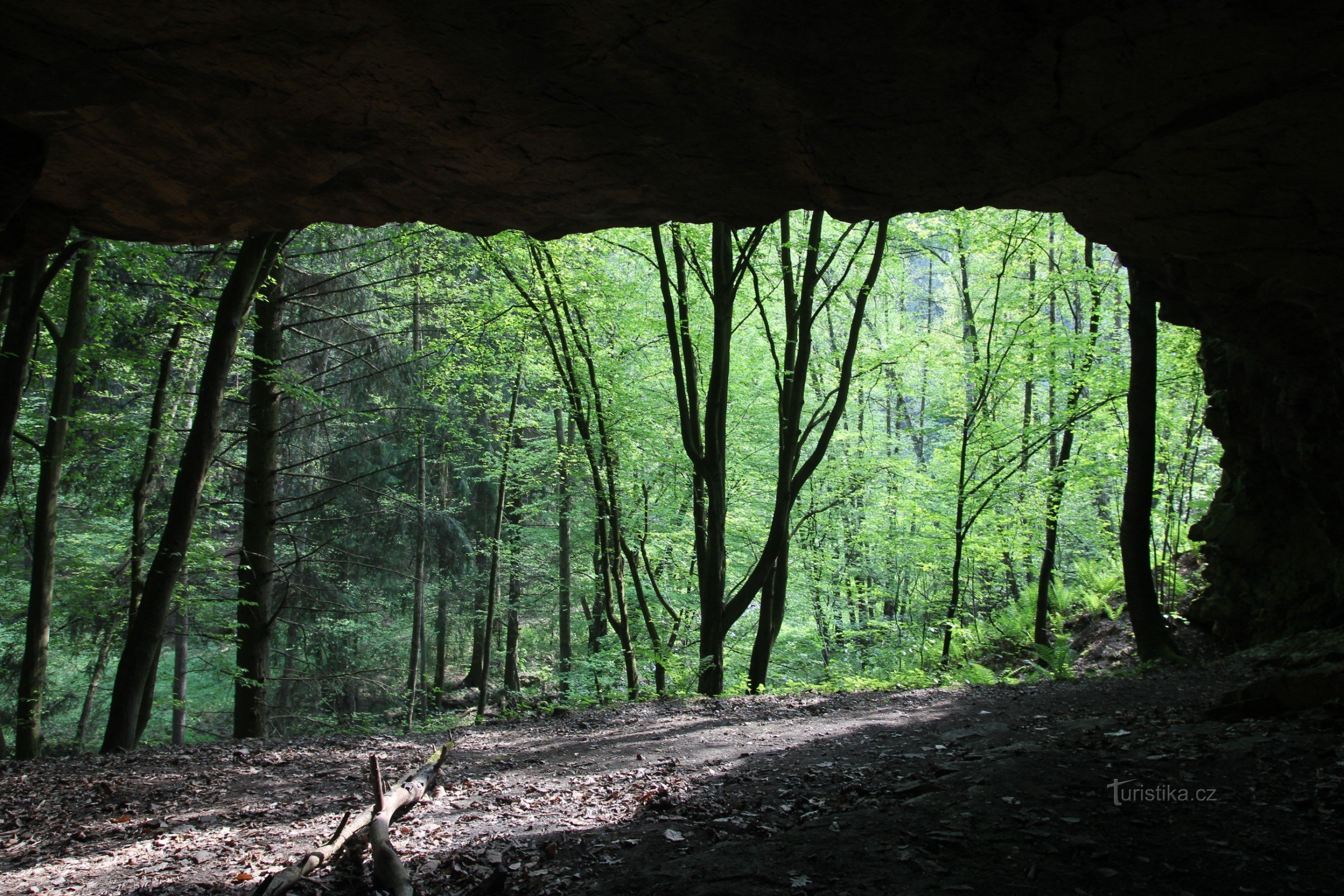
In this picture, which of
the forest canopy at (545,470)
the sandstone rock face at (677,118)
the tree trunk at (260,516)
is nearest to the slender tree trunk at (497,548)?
the forest canopy at (545,470)

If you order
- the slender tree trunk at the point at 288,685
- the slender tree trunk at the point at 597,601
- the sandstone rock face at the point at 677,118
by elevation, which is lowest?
the slender tree trunk at the point at 288,685

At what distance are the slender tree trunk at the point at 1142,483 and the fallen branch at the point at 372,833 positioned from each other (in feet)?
25.0

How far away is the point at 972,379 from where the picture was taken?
47.4 ft

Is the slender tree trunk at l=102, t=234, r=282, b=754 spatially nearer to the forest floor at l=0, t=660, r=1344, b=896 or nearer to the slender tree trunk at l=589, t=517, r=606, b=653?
the forest floor at l=0, t=660, r=1344, b=896

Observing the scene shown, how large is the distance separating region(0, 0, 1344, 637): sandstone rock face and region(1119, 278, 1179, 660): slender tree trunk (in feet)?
10.9

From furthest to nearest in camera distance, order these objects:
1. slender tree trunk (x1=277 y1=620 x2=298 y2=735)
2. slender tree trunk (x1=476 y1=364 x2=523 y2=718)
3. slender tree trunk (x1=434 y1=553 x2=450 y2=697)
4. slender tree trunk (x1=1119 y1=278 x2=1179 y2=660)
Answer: slender tree trunk (x1=434 y1=553 x2=450 y2=697), slender tree trunk (x1=277 y1=620 x2=298 y2=735), slender tree trunk (x1=476 y1=364 x2=523 y2=718), slender tree trunk (x1=1119 y1=278 x2=1179 y2=660)

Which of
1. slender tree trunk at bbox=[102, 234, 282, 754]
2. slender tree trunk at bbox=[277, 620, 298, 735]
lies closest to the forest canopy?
slender tree trunk at bbox=[102, 234, 282, 754]

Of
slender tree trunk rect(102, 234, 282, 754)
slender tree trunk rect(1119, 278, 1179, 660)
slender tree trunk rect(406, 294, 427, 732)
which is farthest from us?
slender tree trunk rect(406, 294, 427, 732)

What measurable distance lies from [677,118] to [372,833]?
3.90 meters

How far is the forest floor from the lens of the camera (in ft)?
9.76

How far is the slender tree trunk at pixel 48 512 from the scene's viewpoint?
788 centimetres

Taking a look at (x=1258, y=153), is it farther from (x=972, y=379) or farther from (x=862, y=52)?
(x=972, y=379)

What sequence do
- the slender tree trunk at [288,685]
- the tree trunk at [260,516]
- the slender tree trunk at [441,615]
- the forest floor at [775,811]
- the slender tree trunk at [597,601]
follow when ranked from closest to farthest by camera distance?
1. the forest floor at [775,811]
2. the tree trunk at [260,516]
3. the slender tree trunk at [597,601]
4. the slender tree trunk at [288,685]
5. the slender tree trunk at [441,615]

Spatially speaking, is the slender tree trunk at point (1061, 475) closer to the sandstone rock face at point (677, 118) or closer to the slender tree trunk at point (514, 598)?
the sandstone rock face at point (677, 118)
